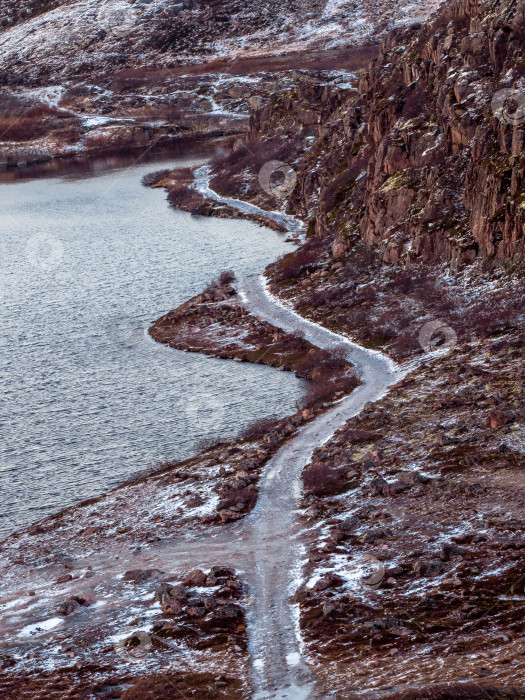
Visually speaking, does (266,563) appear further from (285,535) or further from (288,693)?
(288,693)

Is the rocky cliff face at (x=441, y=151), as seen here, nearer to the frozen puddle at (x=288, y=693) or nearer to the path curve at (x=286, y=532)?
the path curve at (x=286, y=532)

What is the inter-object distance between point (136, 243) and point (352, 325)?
4333 cm

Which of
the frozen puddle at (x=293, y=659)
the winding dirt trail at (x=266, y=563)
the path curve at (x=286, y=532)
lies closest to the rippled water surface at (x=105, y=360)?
the path curve at (x=286, y=532)

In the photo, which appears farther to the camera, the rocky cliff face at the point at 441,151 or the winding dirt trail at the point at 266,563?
the rocky cliff face at the point at 441,151

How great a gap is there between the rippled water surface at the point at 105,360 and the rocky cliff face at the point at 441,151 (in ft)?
46.7

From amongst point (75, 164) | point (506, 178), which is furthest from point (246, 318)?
point (75, 164)

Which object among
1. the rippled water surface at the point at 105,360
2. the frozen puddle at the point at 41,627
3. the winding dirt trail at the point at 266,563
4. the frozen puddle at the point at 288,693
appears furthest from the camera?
the rippled water surface at the point at 105,360

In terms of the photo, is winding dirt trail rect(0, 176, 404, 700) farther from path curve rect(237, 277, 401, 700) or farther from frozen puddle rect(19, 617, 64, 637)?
frozen puddle rect(19, 617, 64, 637)

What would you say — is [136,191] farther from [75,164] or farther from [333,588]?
[333,588]

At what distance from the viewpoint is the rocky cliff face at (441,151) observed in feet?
233

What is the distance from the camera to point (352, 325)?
72812 mm

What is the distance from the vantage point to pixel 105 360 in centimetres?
6956

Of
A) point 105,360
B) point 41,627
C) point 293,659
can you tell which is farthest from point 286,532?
point 105,360

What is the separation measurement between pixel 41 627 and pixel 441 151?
61.0m
